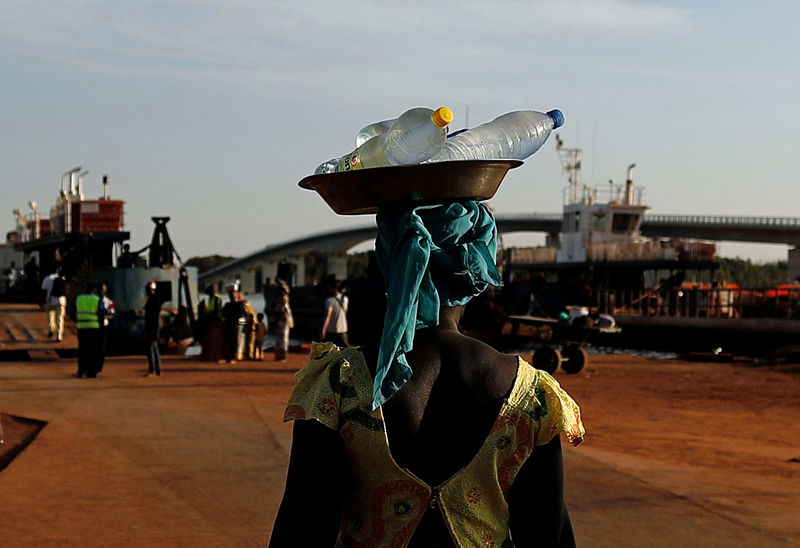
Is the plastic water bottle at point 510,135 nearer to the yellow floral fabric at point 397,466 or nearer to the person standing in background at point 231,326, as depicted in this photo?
the yellow floral fabric at point 397,466

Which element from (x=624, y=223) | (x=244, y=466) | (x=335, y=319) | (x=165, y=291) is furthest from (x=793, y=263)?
(x=244, y=466)

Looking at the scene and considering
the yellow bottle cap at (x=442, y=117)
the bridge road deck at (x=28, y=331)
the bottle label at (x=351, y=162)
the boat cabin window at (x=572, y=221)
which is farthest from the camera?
the boat cabin window at (x=572, y=221)

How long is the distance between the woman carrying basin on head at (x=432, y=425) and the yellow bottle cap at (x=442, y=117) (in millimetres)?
193

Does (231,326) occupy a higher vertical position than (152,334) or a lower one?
lower

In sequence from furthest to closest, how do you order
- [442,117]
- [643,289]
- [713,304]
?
1. [643,289]
2. [713,304]
3. [442,117]

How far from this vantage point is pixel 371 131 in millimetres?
2635

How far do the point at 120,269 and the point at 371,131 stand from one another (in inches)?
1199

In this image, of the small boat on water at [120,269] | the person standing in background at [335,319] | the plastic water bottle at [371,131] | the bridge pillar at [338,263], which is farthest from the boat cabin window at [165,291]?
the bridge pillar at [338,263]

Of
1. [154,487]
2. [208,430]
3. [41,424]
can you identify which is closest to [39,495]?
[154,487]

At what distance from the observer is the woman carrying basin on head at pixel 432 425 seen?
2279 millimetres

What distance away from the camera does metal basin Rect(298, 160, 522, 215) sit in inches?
90.0

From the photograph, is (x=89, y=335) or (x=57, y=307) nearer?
(x=89, y=335)

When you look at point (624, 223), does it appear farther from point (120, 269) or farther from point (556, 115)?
point (556, 115)

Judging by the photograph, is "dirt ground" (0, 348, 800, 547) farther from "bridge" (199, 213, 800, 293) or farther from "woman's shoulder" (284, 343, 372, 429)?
"bridge" (199, 213, 800, 293)
